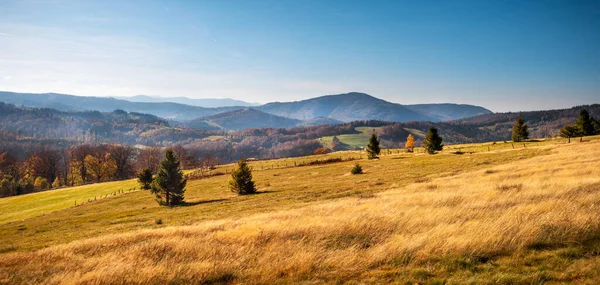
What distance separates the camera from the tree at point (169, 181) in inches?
1491

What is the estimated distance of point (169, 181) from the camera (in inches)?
1499

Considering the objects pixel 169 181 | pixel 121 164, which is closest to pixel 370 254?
pixel 169 181

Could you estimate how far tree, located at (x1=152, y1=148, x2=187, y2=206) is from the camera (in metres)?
37.9

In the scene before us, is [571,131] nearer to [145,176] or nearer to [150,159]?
[145,176]

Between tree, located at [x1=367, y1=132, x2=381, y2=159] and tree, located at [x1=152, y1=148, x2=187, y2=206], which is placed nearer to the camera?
tree, located at [x1=152, y1=148, x2=187, y2=206]

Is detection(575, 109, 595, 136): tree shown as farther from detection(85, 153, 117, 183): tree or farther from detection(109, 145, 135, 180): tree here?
detection(85, 153, 117, 183): tree

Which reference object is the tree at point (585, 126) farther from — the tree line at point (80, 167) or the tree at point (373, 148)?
the tree line at point (80, 167)

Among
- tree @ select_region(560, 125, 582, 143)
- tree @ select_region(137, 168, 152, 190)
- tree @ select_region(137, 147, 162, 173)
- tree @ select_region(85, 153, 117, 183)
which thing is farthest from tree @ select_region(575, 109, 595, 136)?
tree @ select_region(85, 153, 117, 183)

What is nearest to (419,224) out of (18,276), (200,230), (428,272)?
(428,272)

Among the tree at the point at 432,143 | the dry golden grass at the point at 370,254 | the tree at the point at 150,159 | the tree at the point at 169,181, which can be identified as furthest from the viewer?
the tree at the point at 150,159

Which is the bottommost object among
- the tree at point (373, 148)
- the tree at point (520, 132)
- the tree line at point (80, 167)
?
the tree line at point (80, 167)

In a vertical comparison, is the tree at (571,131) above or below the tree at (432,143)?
above

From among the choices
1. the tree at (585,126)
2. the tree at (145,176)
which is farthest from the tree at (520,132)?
the tree at (145,176)

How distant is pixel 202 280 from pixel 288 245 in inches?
106
